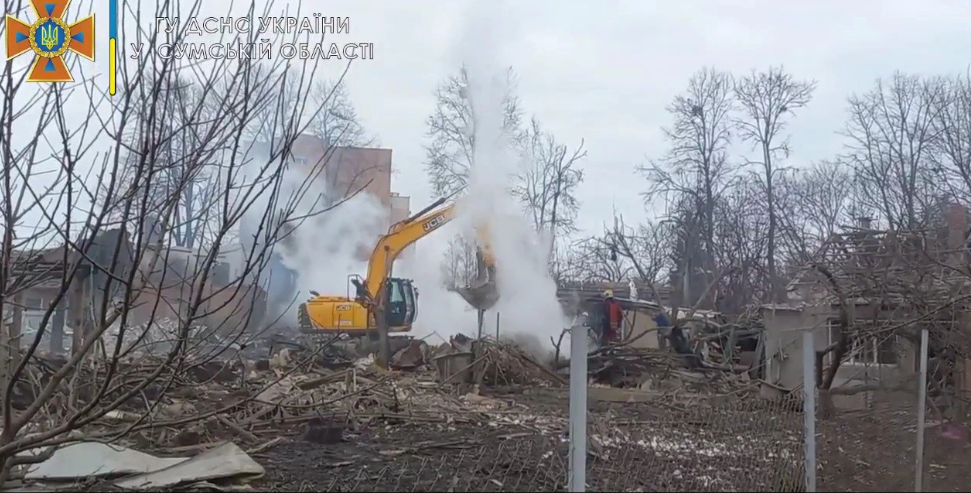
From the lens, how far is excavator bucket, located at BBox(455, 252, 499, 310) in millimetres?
18188

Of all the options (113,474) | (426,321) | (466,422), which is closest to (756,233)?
(426,321)

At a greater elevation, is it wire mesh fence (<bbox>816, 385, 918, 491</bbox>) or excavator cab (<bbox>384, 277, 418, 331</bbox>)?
excavator cab (<bbox>384, 277, 418, 331</bbox>)

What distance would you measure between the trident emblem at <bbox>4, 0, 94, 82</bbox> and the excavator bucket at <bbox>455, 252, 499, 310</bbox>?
44.0ft

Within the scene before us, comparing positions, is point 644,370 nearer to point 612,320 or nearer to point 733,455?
point 612,320

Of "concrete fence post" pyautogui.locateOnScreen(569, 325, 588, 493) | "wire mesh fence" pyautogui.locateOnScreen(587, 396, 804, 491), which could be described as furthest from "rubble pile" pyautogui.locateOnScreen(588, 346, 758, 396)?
"concrete fence post" pyautogui.locateOnScreen(569, 325, 588, 493)

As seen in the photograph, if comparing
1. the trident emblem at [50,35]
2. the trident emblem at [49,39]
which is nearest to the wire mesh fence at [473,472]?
the trident emblem at [49,39]

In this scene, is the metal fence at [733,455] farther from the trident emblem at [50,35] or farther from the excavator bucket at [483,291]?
the excavator bucket at [483,291]

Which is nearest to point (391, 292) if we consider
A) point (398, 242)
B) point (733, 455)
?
point (398, 242)

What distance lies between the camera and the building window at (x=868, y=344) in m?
9.05

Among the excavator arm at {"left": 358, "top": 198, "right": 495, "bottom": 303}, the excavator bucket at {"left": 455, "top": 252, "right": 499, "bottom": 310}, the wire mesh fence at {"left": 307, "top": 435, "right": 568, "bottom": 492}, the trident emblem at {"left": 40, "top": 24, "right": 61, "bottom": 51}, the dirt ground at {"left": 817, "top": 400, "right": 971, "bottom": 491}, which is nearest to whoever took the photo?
the trident emblem at {"left": 40, "top": 24, "right": 61, "bottom": 51}

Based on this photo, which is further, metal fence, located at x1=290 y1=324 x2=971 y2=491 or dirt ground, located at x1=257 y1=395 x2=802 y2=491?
dirt ground, located at x1=257 y1=395 x2=802 y2=491

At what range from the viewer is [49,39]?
4.93 metres

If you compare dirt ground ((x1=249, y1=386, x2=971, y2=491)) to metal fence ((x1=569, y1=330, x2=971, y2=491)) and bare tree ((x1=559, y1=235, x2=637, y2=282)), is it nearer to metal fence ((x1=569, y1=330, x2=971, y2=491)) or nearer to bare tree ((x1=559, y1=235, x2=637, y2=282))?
metal fence ((x1=569, y1=330, x2=971, y2=491))

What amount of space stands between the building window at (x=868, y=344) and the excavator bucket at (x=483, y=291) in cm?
851
